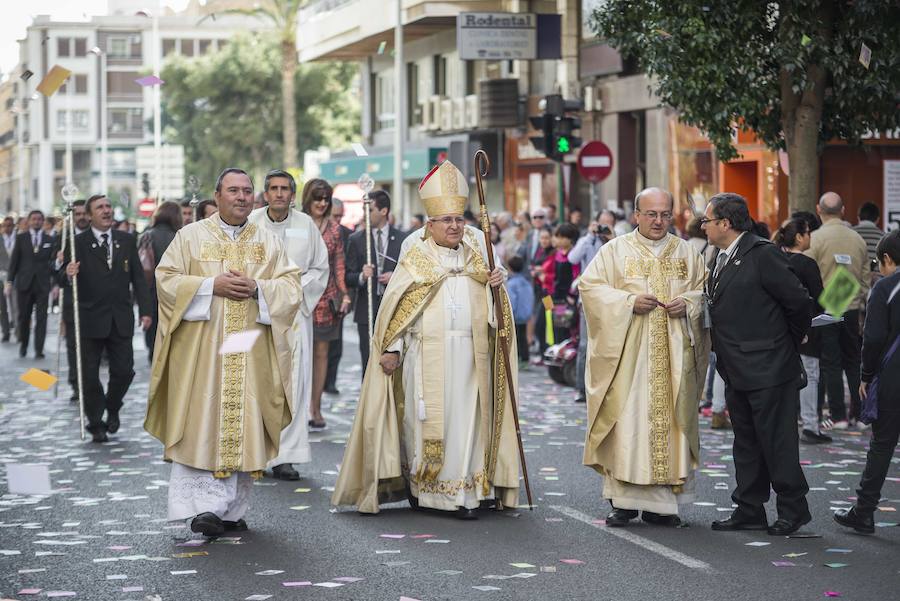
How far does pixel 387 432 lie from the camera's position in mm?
9188

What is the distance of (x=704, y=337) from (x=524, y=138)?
2819 cm

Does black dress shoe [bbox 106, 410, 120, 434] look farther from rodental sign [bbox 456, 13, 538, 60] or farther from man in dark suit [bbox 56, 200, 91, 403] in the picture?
rodental sign [bbox 456, 13, 538, 60]

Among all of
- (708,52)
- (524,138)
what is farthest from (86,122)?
(708,52)

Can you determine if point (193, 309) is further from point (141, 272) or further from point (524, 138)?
point (524, 138)

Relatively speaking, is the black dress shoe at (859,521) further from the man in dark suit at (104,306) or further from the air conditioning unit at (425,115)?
the air conditioning unit at (425,115)

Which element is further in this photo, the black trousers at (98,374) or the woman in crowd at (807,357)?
the black trousers at (98,374)

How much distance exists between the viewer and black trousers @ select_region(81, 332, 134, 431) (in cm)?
1284

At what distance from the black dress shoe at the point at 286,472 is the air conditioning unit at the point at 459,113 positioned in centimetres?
2831

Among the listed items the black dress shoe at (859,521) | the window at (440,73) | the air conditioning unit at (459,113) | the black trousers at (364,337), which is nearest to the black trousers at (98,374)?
Answer: the black trousers at (364,337)

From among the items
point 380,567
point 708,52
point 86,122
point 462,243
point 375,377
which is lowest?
point 380,567

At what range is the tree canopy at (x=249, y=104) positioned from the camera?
61.5 metres

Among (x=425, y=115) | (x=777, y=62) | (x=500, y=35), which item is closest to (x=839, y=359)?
(x=777, y=62)

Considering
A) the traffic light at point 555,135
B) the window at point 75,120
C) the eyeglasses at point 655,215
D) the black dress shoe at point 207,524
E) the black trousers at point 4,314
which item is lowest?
the black dress shoe at point 207,524

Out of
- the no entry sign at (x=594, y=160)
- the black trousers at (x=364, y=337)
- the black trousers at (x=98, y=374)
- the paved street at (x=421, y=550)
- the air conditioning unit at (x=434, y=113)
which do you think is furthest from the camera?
the air conditioning unit at (x=434, y=113)
